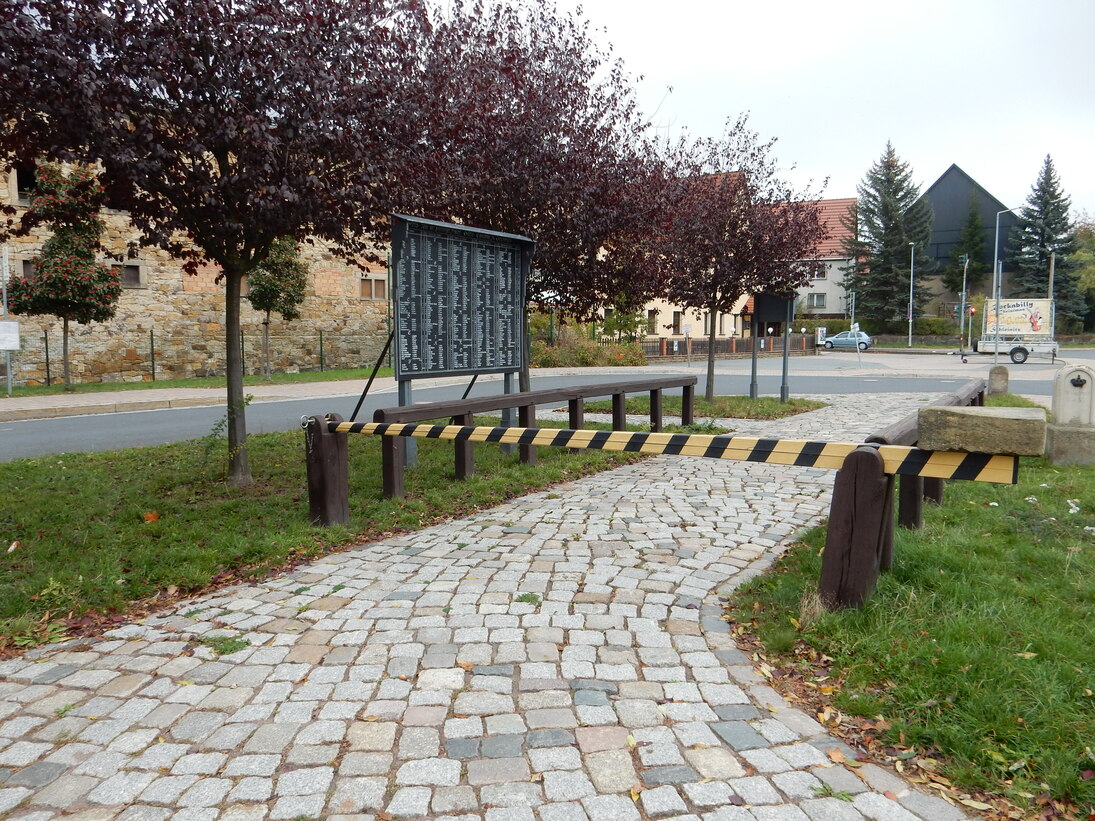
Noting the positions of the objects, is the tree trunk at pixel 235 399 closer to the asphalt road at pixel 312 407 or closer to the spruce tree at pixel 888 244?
the asphalt road at pixel 312 407

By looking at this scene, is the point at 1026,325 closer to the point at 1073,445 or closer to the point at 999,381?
the point at 999,381

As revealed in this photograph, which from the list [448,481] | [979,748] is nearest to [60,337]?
[448,481]

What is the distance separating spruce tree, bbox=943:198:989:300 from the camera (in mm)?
66312

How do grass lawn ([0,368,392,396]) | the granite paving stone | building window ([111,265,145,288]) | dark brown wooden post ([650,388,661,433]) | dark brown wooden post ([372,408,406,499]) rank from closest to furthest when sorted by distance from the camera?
the granite paving stone → dark brown wooden post ([372,408,406,499]) → dark brown wooden post ([650,388,661,433]) → grass lawn ([0,368,392,396]) → building window ([111,265,145,288])

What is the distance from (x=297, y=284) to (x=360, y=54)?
62.2ft

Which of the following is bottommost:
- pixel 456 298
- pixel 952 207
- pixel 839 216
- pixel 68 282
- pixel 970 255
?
pixel 456 298

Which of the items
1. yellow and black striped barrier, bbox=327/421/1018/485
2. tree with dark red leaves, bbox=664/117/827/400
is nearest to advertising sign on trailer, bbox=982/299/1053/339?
tree with dark red leaves, bbox=664/117/827/400

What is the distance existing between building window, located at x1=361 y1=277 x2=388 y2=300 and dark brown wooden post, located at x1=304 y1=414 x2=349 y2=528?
25900 mm

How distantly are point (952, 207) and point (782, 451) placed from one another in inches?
3169

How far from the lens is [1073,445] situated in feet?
26.9

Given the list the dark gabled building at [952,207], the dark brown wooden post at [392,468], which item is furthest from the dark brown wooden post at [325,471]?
the dark gabled building at [952,207]

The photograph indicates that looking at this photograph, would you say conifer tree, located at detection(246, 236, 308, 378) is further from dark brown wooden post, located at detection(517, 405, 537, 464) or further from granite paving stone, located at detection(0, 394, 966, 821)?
granite paving stone, located at detection(0, 394, 966, 821)

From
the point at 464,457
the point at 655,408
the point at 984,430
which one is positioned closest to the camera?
the point at 984,430

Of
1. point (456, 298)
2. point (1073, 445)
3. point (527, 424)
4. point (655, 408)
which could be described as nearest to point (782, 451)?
point (527, 424)
